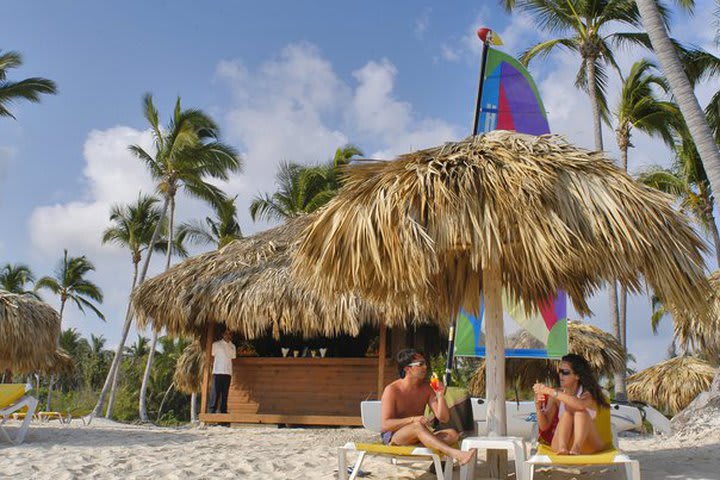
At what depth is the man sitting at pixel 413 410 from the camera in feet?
13.1

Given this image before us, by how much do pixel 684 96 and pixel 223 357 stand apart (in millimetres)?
7060

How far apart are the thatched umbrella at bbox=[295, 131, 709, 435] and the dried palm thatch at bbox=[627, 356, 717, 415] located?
1251 cm

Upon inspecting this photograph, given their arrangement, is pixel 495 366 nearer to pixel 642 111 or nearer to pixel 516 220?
pixel 516 220

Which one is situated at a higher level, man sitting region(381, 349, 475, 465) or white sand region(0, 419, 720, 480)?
man sitting region(381, 349, 475, 465)

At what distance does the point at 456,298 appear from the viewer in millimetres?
4992

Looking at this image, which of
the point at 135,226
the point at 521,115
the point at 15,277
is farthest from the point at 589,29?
the point at 15,277

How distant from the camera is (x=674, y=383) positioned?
15359mm

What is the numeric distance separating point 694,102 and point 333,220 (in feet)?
14.2

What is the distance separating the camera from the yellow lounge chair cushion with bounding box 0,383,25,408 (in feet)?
22.9

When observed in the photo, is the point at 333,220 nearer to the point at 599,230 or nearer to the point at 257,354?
the point at 599,230

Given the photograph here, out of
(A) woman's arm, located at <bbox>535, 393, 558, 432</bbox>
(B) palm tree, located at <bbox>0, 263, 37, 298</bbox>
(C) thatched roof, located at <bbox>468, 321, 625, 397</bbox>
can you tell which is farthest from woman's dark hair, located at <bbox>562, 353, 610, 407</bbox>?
(B) palm tree, located at <bbox>0, 263, 37, 298</bbox>

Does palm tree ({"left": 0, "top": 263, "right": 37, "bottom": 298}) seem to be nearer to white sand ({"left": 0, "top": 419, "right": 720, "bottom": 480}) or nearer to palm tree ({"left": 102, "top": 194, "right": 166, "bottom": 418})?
palm tree ({"left": 102, "top": 194, "right": 166, "bottom": 418})

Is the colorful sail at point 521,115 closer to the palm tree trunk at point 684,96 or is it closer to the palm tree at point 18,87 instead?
the palm tree trunk at point 684,96

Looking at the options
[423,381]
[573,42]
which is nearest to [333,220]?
[423,381]
